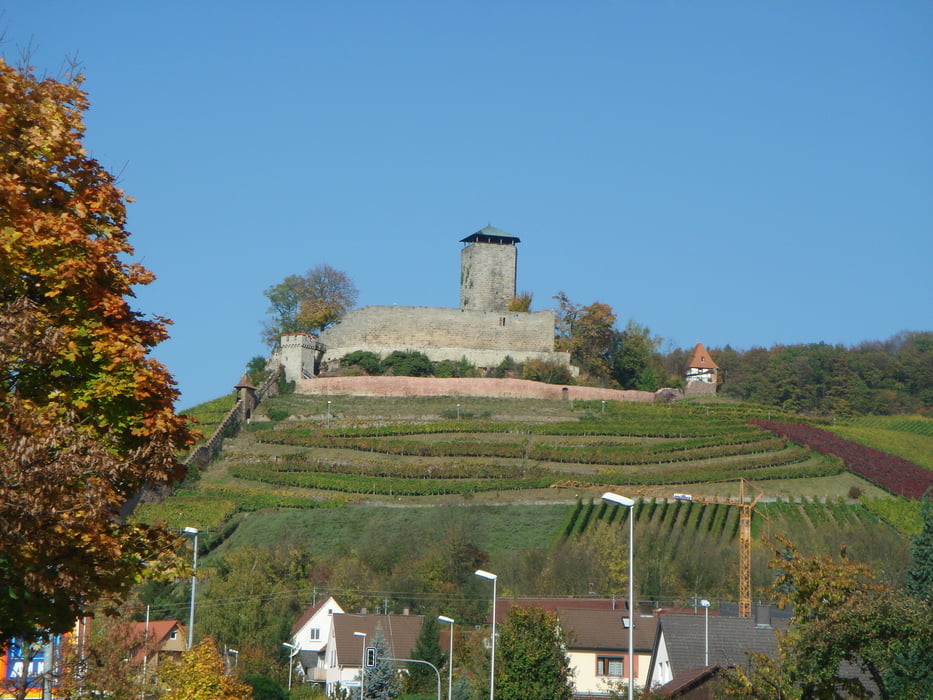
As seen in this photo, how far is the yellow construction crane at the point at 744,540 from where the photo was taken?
51.3m

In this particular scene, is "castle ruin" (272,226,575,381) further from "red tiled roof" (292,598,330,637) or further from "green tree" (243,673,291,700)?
"green tree" (243,673,291,700)

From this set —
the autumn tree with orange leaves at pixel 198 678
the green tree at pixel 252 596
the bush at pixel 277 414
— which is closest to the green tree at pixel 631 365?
the bush at pixel 277 414

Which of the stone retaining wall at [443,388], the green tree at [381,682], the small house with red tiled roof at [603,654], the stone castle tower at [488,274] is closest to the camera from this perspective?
the small house with red tiled roof at [603,654]

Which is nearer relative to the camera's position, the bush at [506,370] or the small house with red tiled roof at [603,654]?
the small house with red tiled roof at [603,654]

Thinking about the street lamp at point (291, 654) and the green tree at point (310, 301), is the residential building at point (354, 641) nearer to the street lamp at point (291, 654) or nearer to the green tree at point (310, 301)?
the street lamp at point (291, 654)

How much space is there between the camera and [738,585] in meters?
56.4

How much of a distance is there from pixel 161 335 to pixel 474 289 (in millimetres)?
91946

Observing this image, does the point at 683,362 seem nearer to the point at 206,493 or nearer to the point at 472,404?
the point at 472,404

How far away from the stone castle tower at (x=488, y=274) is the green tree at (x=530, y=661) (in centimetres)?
7021

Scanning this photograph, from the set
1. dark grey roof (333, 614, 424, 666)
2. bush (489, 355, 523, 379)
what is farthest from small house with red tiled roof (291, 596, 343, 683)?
bush (489, 355, 523, 379)

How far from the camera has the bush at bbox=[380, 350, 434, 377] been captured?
95.2m

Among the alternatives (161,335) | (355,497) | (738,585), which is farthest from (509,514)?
(161,335)

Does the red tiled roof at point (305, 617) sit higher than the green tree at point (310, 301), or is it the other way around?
the green tree at point (310, 301)

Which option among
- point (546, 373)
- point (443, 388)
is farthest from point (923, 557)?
point (546, 373)
